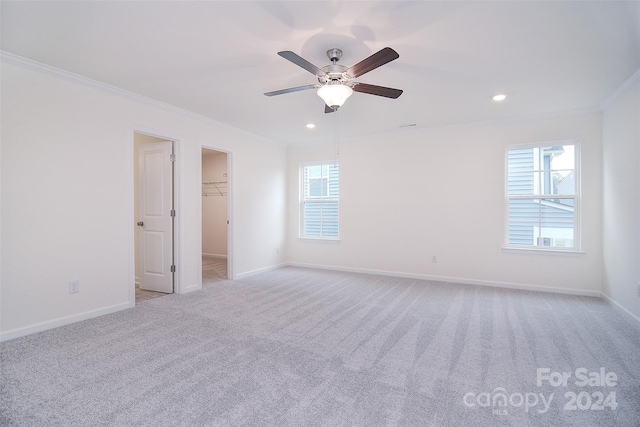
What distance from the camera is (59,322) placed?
3.00m

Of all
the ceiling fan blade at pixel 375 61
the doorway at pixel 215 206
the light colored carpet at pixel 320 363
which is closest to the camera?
the light colored carpet at pixel 320 363

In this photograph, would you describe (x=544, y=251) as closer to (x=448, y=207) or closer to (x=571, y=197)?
(x=571, y=197)

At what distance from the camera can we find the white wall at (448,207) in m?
4.15

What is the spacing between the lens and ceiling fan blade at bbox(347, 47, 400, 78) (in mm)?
2026

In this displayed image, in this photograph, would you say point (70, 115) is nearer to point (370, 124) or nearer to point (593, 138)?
point (370, 124)

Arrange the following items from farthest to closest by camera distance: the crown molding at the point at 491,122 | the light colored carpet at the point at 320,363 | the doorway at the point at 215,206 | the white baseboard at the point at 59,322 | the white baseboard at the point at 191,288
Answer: the doorway at the point at 215,206
the white baseboard at the point at 191,288
the crown molding at the point at 491,122
the white baseboard at the point at 59,322
the light colored carpet at the point at 320,363

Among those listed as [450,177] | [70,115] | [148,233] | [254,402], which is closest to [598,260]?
[450,177]

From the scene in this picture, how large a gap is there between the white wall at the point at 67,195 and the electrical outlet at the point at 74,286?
35mm

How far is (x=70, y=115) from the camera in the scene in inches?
122

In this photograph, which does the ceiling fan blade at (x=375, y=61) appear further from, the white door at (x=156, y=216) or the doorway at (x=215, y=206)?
the doorway at (x=215, y=206)

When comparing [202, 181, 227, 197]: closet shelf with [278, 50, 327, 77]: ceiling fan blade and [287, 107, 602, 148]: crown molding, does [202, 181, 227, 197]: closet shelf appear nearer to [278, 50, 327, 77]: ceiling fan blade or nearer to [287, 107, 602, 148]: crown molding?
[287, 107, 602, 148]: crown molding

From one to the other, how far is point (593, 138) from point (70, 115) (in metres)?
6.45

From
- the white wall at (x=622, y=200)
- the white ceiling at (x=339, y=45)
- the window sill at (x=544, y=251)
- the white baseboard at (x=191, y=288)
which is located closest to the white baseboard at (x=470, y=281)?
the white wall at (x=622, y=200)

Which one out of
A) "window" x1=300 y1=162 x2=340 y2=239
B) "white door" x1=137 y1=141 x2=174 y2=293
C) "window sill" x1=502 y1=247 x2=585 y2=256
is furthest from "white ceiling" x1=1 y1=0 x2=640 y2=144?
"window" x1=300 y1=162 x2=340 y2=239
